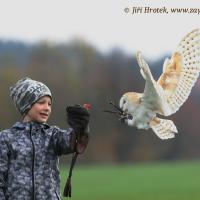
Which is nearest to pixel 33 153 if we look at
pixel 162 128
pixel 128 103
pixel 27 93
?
pixel 27 93

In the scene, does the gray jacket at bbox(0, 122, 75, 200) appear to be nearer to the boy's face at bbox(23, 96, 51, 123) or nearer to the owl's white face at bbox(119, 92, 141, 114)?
the boy's face at bbox(23, 96, 51, 123)

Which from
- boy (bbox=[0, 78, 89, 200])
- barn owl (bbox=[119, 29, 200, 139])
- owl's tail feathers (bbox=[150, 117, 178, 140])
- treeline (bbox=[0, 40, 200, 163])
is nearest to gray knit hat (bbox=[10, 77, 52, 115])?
boy (bbox=[0, 78, 89, 200])

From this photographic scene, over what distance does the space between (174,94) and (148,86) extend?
0.76ft

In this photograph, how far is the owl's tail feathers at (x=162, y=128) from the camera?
348 cm

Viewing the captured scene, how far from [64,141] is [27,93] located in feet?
0.60

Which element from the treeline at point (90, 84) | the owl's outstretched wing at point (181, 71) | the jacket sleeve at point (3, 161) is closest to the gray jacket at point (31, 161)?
the jacket sleeve at point (3, 161)

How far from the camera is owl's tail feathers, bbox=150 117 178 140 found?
137 inches

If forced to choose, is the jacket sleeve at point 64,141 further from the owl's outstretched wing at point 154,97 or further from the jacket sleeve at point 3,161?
the owl's outstretched wing at point 154,97

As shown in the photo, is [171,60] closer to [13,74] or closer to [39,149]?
[39,149]

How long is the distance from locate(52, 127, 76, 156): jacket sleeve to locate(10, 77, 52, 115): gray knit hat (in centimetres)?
10

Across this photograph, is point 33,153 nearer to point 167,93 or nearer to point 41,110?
point 41,110

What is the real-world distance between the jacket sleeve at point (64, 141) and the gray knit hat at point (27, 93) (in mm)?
102

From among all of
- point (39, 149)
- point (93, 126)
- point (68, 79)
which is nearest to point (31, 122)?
point (39, 149)

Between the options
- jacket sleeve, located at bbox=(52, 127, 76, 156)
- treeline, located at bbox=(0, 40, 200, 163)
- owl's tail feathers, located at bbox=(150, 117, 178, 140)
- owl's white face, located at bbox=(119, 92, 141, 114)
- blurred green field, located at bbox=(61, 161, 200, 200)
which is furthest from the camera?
blurred green field, located at bbox=(61, 161, 200, 200)
